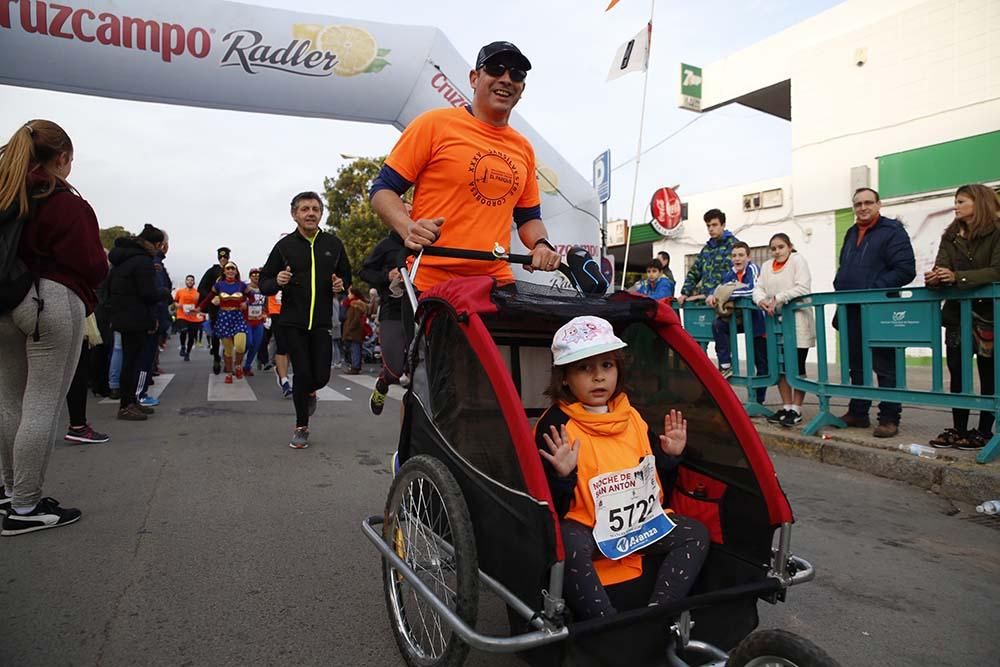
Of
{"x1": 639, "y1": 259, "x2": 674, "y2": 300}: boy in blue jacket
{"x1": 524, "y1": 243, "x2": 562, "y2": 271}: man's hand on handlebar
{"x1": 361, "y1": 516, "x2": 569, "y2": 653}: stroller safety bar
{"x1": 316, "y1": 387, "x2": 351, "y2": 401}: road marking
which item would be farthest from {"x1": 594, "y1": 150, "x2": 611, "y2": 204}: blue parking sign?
{"x1": 361, "y1": 516, "x2": 569, "y2": 653}: stroller safety bar

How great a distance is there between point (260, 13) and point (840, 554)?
8.98m

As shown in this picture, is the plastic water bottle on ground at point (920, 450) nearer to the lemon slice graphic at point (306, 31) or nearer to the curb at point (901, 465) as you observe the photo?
the curb at point (901, 465)

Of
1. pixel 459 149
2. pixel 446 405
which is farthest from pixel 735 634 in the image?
pixel 459 149

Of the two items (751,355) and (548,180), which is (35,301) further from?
(548,180)

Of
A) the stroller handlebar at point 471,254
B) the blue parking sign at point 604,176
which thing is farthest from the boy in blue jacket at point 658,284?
the stroller handlebar at point 471,254

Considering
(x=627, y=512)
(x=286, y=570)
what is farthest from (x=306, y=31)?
(x=627, y=512)

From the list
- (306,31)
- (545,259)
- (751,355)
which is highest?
(306,31)

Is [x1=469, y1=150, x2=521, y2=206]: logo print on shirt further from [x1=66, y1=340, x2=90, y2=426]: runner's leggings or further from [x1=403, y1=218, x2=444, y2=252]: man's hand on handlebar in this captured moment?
[x1=66, y1=340, x2=90, y2=426]: runner's leggings

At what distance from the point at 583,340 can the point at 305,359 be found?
3.83 metres

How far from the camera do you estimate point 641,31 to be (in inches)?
408

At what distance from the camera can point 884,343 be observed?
5254 mm

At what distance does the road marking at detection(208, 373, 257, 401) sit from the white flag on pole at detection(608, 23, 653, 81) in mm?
7361

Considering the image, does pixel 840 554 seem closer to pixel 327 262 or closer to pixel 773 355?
pixel 773 355

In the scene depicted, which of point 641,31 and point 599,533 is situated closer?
point 599,533
